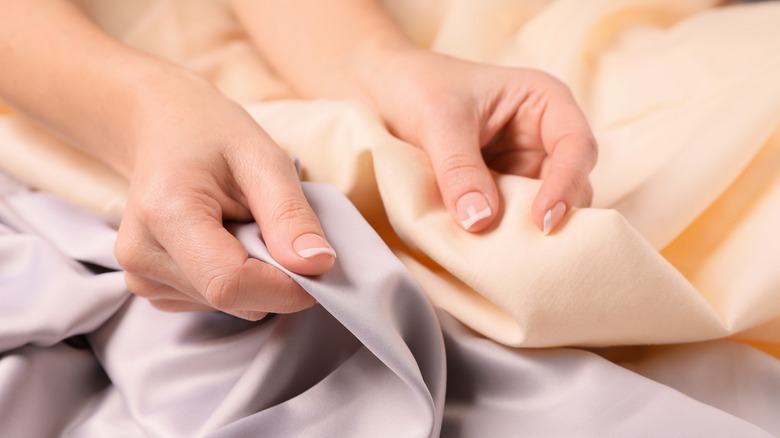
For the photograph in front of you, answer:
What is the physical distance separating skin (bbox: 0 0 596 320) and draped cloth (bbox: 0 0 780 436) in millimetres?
34

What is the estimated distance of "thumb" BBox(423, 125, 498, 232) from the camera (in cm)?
69

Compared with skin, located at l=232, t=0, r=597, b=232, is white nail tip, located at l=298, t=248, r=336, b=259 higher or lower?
higher

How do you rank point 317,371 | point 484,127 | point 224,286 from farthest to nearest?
point 484,127
point 317,371
point 224,286

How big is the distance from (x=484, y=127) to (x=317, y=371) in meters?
0.31

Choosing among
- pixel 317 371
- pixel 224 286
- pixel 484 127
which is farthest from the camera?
pixel 484 127

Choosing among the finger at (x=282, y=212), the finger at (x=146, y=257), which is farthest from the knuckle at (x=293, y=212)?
the finger at (x=146, y=257)

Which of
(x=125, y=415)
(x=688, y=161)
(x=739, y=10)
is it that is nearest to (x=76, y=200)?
(x=125, y=415)

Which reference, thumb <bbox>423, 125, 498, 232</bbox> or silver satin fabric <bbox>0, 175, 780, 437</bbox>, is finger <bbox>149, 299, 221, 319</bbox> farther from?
thumb <bbox>423, 125, 498, 232</bbox>

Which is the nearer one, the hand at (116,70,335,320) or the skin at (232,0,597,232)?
the hand at (116,70,335,320)

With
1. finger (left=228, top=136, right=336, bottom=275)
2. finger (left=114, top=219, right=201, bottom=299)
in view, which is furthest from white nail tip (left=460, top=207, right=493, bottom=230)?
finger (left=114, top=219, right=201, bottom=299)

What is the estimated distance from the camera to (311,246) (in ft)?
1.99

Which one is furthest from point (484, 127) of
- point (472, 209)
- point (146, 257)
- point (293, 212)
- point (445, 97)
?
point (146, 257)

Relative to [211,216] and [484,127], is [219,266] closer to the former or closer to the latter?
[211,216]

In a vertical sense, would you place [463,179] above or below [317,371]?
above
